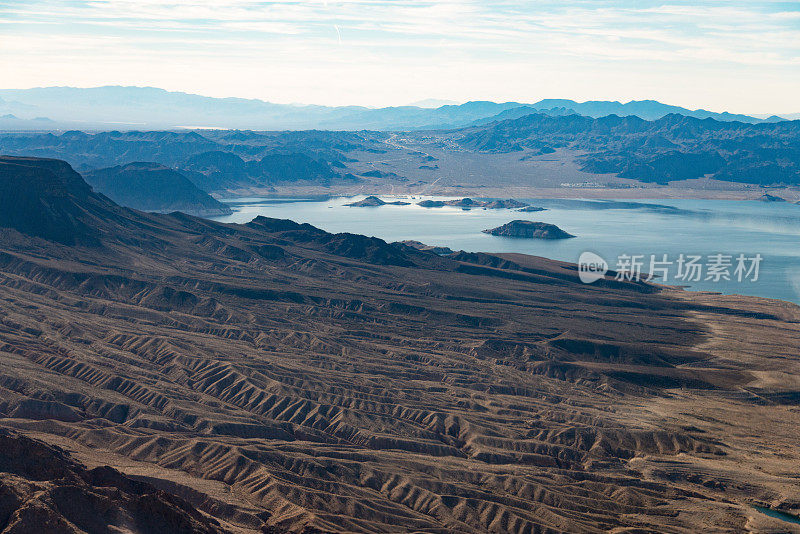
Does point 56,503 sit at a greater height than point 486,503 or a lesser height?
greater

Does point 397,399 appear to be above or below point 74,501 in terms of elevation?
below

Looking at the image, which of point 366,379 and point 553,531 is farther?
point 366,379

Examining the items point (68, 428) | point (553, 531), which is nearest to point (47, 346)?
point (68, 428)

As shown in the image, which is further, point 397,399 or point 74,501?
point 397,399

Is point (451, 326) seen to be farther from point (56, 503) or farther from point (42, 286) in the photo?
point (56, 503)

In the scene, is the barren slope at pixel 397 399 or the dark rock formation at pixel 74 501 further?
the barren slope at pixel 397 399

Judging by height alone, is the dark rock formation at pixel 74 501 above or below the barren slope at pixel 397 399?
above

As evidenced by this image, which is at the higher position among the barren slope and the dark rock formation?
the dark rock formation

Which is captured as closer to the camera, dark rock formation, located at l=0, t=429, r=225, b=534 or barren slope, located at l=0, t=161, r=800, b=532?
dark rock formation, located at l=0, t=429, r=225, b=534
